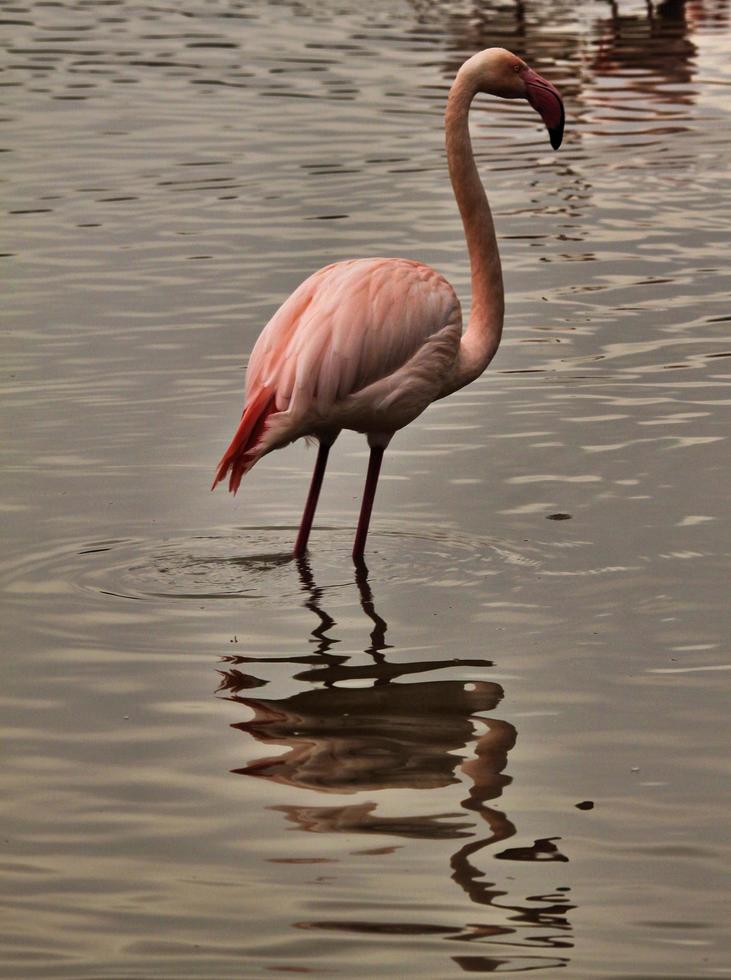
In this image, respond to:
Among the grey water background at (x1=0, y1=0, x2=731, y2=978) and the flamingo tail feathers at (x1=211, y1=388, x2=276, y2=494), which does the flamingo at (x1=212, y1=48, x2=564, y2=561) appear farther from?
the grey water background at (x1=0, y1=0, x2=731, y2=978)

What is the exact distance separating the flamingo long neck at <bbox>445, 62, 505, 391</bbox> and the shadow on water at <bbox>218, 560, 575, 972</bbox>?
140 cm

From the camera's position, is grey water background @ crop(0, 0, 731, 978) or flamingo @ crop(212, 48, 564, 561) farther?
flamingo @ crop(212, 48, 564, 561)

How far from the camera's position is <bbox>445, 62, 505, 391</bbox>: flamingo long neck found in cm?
800

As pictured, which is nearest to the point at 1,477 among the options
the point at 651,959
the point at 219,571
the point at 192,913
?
the point at 219,571

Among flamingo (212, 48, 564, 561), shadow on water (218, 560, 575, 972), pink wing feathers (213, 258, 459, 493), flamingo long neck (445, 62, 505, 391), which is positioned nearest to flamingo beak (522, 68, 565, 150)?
flamingo long neck (445, 62, 505, 391)

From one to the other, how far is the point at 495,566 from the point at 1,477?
2392mm

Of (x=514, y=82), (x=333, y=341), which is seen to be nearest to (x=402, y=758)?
(x=333, y=341)

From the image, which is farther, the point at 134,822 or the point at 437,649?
the point at 437,649

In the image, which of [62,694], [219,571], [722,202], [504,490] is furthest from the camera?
[722,202]

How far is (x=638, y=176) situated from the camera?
1544cm

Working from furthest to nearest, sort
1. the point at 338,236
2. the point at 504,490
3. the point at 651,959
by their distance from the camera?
the point at 338,236
the point at 504,490
the point at 651,959

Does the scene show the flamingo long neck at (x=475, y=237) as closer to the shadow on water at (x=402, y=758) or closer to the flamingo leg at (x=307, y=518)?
the flamingo leg at (x=307, y=518)

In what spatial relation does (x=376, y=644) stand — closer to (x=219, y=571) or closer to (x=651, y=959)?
(x=219, y=571)

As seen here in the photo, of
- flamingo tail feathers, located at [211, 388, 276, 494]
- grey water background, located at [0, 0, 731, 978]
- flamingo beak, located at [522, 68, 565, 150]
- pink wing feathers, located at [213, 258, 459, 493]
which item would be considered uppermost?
flamingo beak, located at [522, 68, 565, 150]
